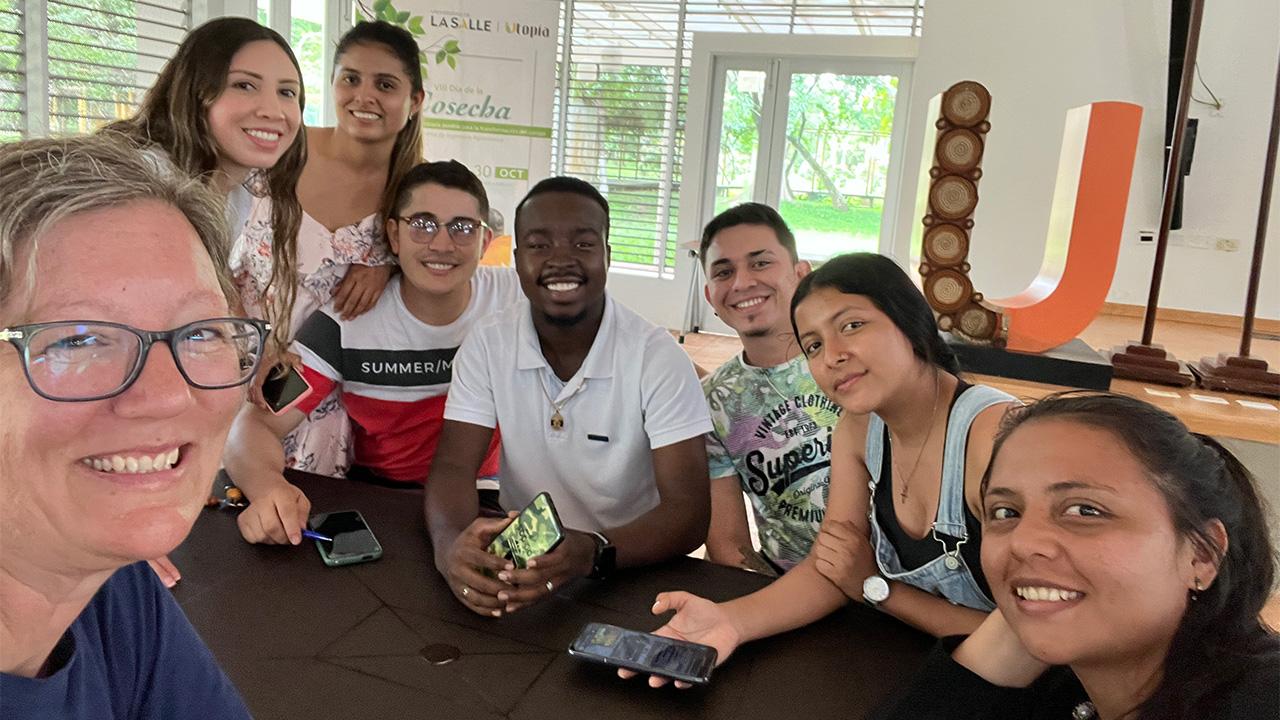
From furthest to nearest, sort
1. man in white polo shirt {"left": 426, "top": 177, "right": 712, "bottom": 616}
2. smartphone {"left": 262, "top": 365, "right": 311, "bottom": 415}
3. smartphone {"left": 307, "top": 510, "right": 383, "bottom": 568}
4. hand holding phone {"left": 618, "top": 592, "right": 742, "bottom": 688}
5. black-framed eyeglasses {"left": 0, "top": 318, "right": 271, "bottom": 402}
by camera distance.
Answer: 1. smartphone {"left": 262, "top": 365, "right": 311, "bottom": 415}
2. man in white polo shirt {"left": 426, "top": 177, "right": 712, "bottom": 616}
3. smartphone {"left": 307, "top": 510, "right": 383, "bottom": 568}
4. hand holding phone {"left": 618, "top": 592, "right": 742, "bottom": 688}
5. black-framed eyeglasses {"left": 0, "top": 318, "right": 271, "bottom": 402}

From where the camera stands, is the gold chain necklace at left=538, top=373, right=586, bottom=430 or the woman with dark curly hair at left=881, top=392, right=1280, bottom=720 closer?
the woman with dark curly hair at left=881, top=392, right=1280, bottom=720

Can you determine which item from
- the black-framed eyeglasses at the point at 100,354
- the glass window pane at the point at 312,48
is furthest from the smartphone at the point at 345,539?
the glass window pane at the point at 312,48

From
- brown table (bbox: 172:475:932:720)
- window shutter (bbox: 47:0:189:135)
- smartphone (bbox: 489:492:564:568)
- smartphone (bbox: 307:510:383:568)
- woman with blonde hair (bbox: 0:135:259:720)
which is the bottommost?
brown table (bbox: 172:475:932:720)

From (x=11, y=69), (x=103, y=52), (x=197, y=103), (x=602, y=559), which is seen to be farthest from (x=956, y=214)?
(x=11, y=69)

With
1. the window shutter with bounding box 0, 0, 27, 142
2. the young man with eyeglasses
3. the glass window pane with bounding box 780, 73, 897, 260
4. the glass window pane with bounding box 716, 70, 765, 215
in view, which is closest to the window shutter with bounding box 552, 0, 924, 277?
the glass window pane with bounding box 716, 70, 765, 215

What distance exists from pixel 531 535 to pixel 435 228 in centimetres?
113

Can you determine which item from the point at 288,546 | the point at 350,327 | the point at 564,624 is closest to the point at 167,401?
the point at 564,624

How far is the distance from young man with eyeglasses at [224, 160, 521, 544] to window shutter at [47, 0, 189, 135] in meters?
2.63

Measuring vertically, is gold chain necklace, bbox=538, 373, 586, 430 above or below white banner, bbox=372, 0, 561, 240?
below

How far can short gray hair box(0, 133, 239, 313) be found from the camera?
2.22ft

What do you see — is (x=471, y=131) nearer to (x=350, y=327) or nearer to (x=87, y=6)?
(x=87, y=6)

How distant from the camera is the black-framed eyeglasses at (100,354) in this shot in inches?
26.0

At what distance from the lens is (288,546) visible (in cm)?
158

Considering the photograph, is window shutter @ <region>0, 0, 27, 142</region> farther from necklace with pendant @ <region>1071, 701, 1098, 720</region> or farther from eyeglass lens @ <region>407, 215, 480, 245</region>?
necklace with pendant @ <region>1071, 701, 1098, 720</region>
